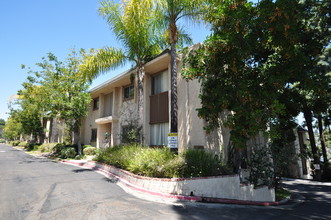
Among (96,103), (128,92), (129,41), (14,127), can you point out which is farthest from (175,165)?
(14,127)

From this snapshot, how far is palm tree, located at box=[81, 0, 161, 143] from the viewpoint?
12.0m

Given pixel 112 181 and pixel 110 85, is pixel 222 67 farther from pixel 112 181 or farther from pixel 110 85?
pixel 110 85

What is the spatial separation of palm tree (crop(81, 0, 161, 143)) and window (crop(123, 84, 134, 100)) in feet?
11.7

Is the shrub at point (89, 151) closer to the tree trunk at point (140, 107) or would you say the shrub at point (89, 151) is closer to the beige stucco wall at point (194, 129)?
the tree trunk at point (140, 107)

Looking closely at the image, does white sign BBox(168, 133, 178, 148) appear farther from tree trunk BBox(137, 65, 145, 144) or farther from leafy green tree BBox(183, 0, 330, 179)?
tree trunk BBox(137, 65, 145, 144)

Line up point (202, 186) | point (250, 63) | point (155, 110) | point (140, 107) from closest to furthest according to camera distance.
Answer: point (202, 186) → point (250, 63) → point (140, 107) → point (155, 110)

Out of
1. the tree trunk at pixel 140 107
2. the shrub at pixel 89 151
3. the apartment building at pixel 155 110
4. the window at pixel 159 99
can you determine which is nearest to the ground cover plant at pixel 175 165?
the apartment building at pixel 155 110

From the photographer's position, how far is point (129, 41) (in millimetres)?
13172

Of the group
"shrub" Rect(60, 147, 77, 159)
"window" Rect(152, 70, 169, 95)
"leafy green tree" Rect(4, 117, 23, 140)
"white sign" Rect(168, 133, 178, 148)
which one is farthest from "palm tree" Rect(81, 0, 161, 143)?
"leafy green tree" Rect(4, 117, 23, 140)

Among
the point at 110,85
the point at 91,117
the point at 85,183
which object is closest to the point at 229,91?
the point at 85,183

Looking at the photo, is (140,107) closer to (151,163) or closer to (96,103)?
(151,163)

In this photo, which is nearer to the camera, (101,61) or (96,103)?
(101,61)

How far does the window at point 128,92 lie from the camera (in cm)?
1740

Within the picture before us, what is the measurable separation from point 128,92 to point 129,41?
5660 millimetres
